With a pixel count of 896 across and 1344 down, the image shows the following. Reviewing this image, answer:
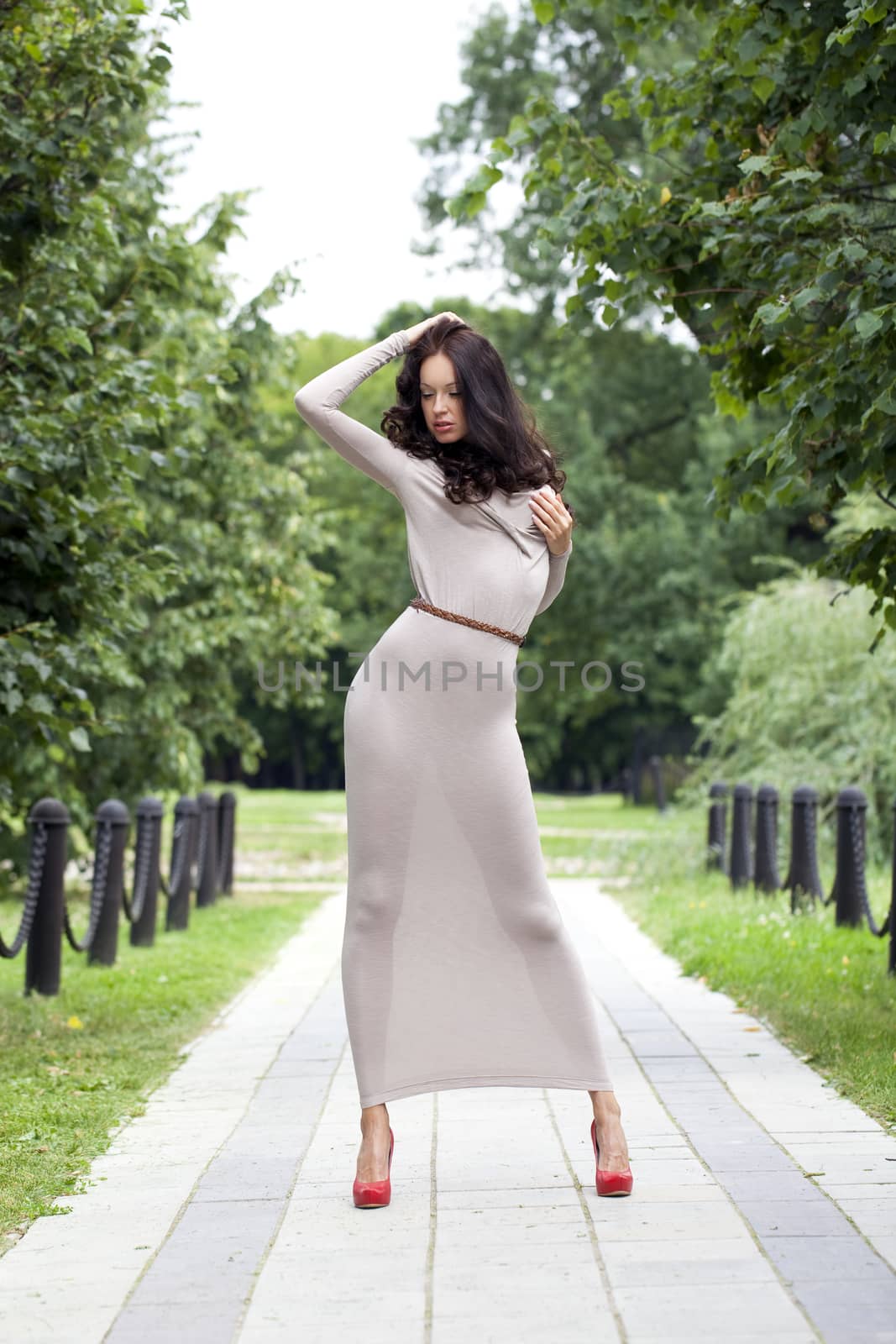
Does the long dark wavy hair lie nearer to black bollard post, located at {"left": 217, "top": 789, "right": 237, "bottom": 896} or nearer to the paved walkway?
the paved walkway

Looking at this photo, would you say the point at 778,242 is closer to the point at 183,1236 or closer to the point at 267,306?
the point at 183,1236

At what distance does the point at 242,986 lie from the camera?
27.7 feet

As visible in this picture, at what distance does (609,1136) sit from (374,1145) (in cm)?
60

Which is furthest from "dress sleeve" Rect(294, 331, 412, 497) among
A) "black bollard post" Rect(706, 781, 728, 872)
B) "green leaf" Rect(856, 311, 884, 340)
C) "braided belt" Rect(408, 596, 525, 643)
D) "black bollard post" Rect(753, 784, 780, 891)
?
"black bollard post" Rect(706, 781, 728, 872)

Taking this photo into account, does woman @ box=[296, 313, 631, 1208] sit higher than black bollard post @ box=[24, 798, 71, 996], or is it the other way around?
woman @ box=[296, 313, 631, 1208]

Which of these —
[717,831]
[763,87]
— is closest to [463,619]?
[763,87]

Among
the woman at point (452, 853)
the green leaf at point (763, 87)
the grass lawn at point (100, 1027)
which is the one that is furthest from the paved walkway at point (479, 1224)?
the green leaf at point (763, 87)

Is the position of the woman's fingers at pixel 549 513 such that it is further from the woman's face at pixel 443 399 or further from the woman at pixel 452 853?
the woman's face at pixel 443 399

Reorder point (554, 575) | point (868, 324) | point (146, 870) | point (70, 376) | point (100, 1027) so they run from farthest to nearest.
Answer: point (146, 870) < point (100, 1027) < point (70, 376) < point (868, 324) < point (554, 575)

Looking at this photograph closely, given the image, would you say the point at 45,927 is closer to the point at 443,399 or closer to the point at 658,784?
the point at 443,399

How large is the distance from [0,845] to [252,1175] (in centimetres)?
961

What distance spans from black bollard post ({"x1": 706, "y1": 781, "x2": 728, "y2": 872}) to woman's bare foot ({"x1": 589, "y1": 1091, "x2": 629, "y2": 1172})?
10.2 metres

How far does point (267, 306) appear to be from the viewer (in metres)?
13.0

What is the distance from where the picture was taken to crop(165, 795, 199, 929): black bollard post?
36.0 feet
